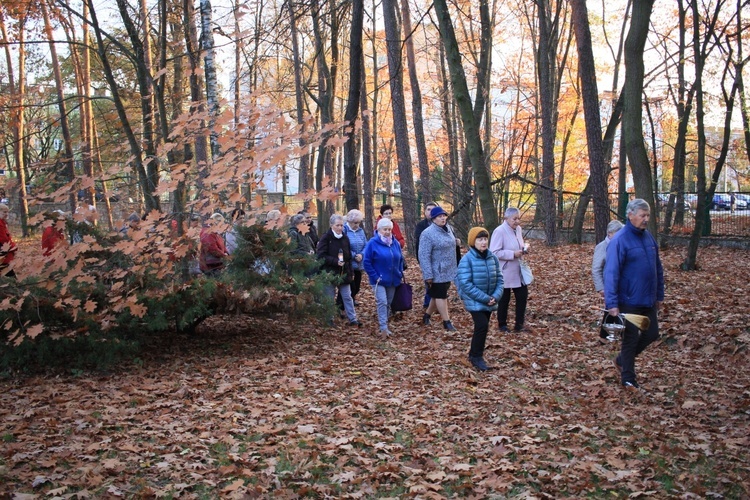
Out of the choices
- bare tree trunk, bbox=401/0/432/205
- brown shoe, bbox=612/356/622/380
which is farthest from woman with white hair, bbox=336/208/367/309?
bare tree trunk, bbox=401/0/432/205

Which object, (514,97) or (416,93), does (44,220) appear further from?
(514,97)

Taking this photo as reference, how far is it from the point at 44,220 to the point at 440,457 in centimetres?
481

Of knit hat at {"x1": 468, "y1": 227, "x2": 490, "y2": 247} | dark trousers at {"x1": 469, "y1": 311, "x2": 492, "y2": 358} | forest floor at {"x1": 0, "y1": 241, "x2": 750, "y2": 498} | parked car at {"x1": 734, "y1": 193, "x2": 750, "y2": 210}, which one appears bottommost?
forest floor at {"x1": 0, "y1": 241, "x2": 750, "y2": 498}

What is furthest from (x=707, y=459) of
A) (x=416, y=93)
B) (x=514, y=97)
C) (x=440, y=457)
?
(x=514, y=97)

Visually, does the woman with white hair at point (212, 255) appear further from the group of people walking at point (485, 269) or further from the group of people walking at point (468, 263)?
the group of people walking at point (485, 269)

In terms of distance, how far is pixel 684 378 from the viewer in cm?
765

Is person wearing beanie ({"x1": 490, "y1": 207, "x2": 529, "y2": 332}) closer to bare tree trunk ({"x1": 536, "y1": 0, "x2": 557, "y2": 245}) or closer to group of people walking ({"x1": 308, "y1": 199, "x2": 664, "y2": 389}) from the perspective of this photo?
group of people walking ({"x1": 308, "y1": 199, "x2": 664, "y2": 389})

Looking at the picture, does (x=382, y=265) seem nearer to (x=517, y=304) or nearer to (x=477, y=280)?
(x=517, y=304)

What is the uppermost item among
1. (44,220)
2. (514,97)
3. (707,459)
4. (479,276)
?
(514,97)

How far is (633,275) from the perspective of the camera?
6.86 meters

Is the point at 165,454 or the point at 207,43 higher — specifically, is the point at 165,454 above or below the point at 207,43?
below

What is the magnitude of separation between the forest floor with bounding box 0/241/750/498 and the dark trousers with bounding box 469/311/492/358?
0.37 meters

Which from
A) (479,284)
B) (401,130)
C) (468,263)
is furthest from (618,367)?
(401,130)

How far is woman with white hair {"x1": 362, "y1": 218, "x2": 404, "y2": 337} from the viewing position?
10.6 metres
